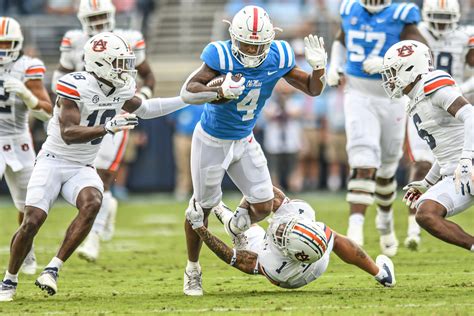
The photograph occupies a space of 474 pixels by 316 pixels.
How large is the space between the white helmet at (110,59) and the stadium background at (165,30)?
932cm

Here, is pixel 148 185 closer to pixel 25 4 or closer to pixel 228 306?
pixel 25 4

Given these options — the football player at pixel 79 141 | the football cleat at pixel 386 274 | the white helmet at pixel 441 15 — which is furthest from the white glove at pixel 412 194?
the white helmet at pixel 441 15

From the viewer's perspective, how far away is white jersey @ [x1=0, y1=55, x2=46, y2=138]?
8398 millimetres

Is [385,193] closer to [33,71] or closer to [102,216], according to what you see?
[102,216]

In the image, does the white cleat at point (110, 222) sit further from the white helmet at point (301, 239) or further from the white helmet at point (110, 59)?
the white helmet at point (301, 239)

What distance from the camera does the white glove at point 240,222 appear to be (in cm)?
713

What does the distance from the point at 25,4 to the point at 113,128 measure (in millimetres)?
12890

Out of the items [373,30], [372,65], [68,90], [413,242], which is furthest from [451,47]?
[68,90]

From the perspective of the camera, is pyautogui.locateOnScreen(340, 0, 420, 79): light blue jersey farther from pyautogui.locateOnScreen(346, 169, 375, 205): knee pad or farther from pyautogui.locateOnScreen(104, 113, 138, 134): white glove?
pyautogui.locateOnScreen(104, 113, 138, 134): white glove

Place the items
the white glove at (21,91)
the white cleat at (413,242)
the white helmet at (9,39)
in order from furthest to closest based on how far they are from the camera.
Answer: the white cleat at (413,242) → the white helmet at (9,39) → the white glove at (21,91)

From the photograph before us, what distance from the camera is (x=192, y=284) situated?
707 cm

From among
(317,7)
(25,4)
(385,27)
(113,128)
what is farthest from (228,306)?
(25,4)

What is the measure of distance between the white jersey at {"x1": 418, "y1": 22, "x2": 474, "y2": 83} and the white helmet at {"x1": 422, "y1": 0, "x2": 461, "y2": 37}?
7 centimetres

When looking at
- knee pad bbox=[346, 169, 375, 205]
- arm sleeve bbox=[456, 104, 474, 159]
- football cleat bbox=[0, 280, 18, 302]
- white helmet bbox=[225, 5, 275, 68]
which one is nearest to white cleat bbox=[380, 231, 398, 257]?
knee pad bbox=[346, 169, 375, 205]
